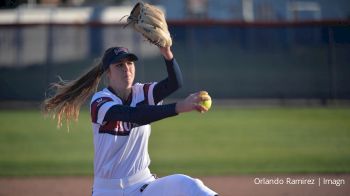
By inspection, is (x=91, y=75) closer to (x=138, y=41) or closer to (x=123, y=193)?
(x=123, y=193)

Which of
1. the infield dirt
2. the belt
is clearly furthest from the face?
the infield dirt

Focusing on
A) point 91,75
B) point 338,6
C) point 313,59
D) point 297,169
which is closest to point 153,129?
point 297,169

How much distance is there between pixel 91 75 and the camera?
4582 millimetres

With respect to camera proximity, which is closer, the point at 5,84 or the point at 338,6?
the point at 5,84

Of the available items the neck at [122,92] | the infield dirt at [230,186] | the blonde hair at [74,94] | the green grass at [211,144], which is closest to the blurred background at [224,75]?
the green grass at [211,144]

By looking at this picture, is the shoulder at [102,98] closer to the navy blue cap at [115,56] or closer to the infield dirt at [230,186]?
the navy blue cap at [115,56]

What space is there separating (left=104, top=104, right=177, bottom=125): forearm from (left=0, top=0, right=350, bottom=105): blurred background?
43.5 ft

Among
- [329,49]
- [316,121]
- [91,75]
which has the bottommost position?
[316,121]

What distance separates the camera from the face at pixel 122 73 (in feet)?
14.1

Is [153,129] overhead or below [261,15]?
below

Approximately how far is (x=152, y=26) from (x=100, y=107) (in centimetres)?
63

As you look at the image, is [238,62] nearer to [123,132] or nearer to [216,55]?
[216,55]

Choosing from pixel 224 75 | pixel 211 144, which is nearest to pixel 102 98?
pixel 211 144

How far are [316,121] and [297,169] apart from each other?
5.29m
